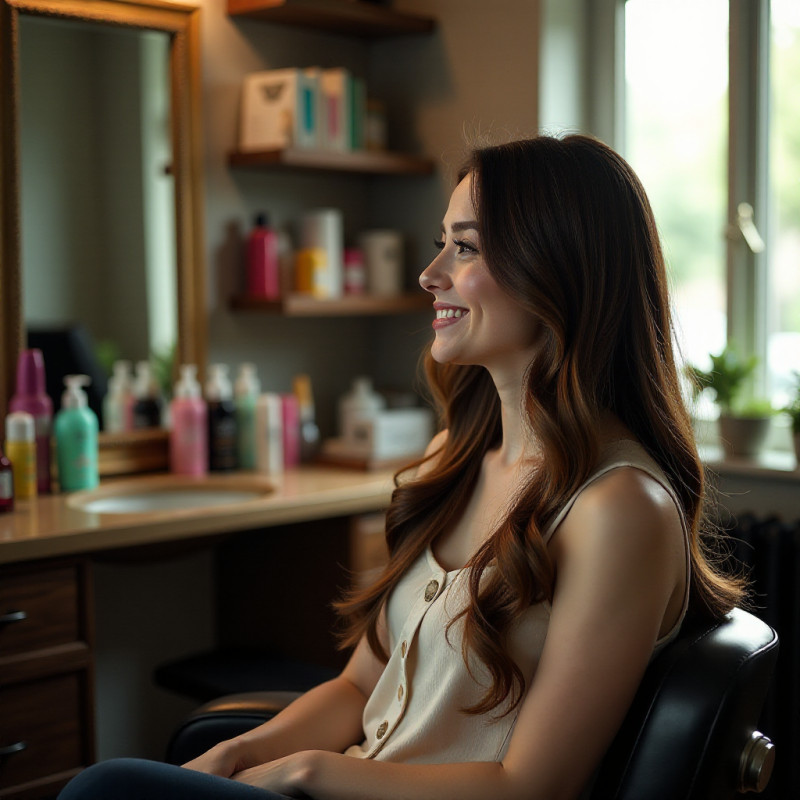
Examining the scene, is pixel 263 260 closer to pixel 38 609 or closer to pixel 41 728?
pixel 38 609

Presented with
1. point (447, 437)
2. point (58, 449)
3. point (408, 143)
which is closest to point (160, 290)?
point (58, 449)

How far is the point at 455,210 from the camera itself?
143 centimetres

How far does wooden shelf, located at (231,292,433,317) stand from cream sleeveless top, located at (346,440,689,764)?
1251 mm

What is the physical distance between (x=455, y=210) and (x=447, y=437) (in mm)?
372

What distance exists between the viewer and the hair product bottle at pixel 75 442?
7.38ft

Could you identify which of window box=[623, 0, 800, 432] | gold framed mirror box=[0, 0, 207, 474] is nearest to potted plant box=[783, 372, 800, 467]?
window box=[623, 0, 800, 432]

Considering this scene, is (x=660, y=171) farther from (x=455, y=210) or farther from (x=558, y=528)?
(x=558, y=528)

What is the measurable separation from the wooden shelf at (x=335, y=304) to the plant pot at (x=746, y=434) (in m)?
0.82

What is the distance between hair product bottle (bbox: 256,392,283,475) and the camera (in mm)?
2523

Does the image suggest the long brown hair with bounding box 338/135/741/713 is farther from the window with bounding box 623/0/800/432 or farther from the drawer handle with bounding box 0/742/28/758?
the window with bounding box 623/0/800/432

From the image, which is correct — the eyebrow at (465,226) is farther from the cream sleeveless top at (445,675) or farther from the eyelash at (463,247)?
the cream sleeveless top at (445,675)

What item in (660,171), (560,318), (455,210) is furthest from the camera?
(660,171)

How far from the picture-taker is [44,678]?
1.91 m

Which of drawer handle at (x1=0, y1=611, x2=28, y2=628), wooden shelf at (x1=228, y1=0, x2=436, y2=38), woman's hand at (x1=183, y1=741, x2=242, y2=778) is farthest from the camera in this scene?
wooden shelf at (x1=228, y1=0, x2=436, y2=38)
